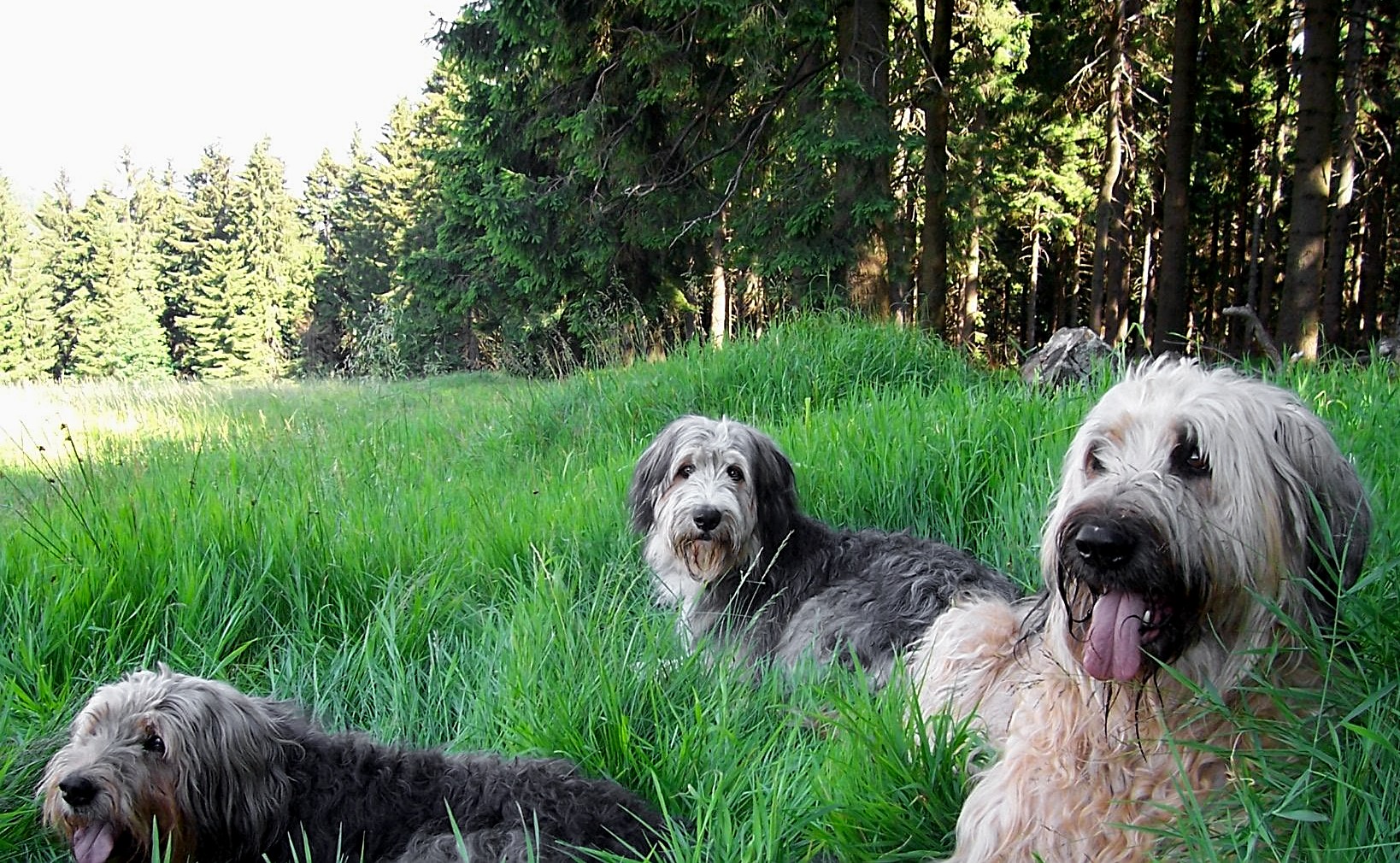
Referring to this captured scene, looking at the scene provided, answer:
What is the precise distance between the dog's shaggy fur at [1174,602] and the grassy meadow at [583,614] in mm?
117

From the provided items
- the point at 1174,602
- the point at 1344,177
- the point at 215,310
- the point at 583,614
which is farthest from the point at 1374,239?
the point at 215,310

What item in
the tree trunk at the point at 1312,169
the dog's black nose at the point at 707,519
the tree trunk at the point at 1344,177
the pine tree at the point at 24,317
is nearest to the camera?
the dog's black nose at the point at 707,519

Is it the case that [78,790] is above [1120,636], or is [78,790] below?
below

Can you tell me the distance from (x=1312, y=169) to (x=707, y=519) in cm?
983

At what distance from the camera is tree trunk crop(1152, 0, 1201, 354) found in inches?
536

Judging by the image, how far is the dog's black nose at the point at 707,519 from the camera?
178 inches

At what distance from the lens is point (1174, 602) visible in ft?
6.79

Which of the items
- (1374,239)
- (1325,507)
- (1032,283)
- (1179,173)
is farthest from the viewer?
(1032,283)

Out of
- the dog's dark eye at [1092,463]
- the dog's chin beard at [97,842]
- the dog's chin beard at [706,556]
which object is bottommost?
the dog's chin beard at [97,842]

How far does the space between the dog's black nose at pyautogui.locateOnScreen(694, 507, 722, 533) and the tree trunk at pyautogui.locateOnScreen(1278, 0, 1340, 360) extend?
28.8ft

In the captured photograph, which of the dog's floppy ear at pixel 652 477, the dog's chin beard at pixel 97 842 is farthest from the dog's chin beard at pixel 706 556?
the dog's chin beard at pixel 97 842

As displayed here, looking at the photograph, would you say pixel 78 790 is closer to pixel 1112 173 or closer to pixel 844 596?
pixel 844 596

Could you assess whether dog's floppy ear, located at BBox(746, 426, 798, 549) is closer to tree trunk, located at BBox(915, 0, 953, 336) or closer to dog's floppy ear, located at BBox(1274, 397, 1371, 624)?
dog's floppy ear, located at BBox(1274, 397, 1371, 624)

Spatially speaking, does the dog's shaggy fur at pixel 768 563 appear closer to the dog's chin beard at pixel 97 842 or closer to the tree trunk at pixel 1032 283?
the dog's chin beard at pixel 97 842
